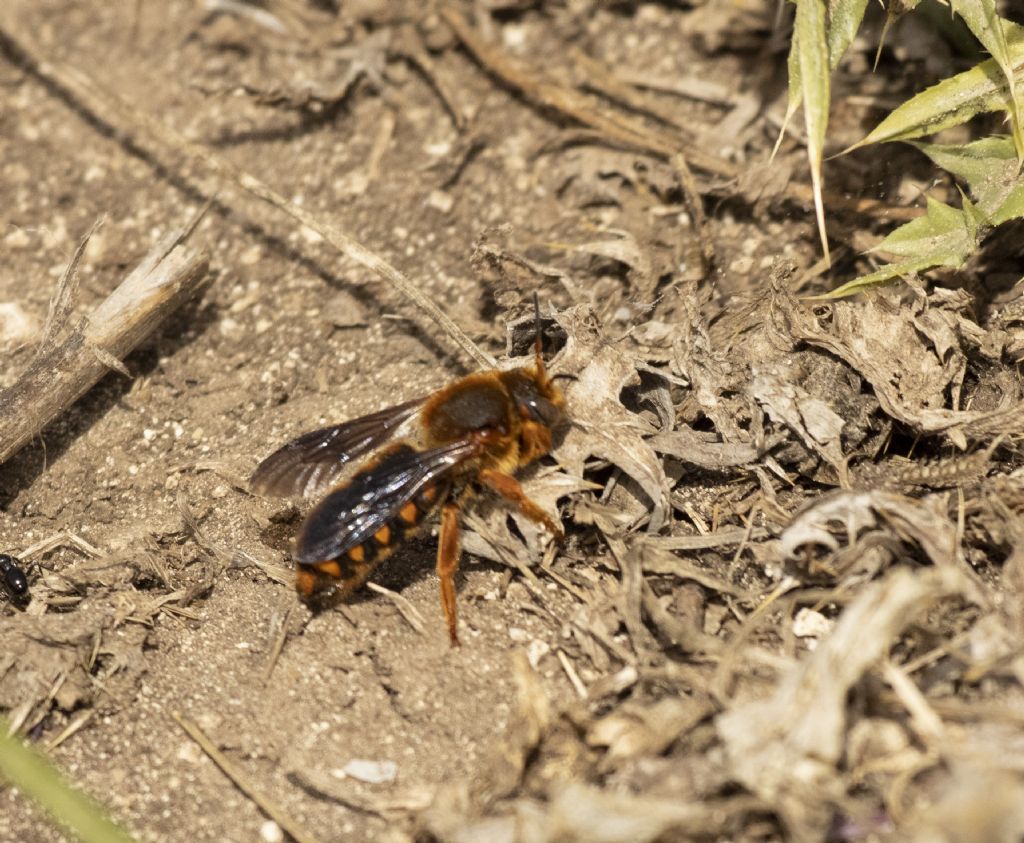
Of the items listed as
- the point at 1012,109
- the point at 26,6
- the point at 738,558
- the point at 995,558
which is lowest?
the point at 995,558

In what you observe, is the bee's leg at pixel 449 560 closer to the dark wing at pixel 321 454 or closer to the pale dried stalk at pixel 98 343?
the dark wing at pixel 321 454

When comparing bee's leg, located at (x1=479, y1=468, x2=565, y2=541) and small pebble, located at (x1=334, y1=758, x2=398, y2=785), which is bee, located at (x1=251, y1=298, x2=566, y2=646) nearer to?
bee's leg, located at (x1=479, y1=468, x2=565, y2=541)

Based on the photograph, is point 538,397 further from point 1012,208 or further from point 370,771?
point 1012,208

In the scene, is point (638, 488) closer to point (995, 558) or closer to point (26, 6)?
point (995, 558)

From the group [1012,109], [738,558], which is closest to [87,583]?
[738,558]

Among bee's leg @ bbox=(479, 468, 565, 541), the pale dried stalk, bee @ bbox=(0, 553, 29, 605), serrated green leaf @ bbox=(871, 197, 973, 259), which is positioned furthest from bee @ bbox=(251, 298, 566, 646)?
serrated green leaf @ bbox=(871, 197, 973, 259)

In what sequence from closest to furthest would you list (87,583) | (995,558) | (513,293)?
(995,558)
(87,583)
(513,293)
